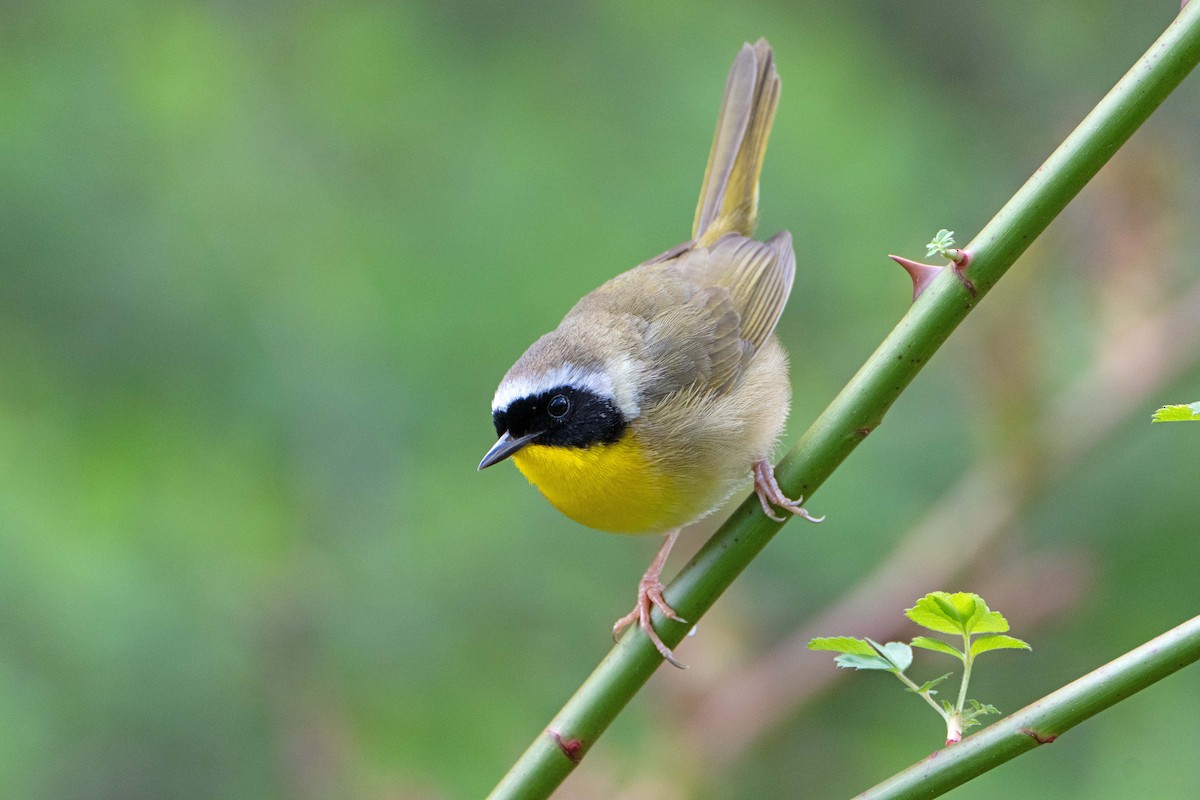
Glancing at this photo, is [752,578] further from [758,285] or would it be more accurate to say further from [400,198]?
[400,198]

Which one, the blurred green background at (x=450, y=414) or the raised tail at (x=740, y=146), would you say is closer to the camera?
the raised tail at (x=740, y=146)

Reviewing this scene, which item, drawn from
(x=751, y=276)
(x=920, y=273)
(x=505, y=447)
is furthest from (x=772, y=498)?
(x=751, y=276)

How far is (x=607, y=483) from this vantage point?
304cm

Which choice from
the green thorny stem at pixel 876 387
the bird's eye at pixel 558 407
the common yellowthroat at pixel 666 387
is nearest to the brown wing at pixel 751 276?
the common yellowthroat at pixel 666 387

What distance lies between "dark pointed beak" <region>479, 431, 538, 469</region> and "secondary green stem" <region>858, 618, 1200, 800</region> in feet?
5.04

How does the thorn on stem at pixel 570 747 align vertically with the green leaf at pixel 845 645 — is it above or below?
above

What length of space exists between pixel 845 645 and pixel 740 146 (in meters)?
2.51

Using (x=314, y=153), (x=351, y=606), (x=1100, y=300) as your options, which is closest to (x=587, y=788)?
(x=351, y=606)

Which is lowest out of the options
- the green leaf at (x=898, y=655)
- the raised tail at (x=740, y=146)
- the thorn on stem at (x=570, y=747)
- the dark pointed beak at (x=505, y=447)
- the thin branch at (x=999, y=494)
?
the thin branch at (x=999, y=494)

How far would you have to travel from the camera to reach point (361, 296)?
557 cm

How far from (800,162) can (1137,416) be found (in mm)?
2278

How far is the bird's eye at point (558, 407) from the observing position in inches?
121

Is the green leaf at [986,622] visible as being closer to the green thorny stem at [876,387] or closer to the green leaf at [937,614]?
the green leaf at [937,614]

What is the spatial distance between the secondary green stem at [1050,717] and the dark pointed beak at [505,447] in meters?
1.53
